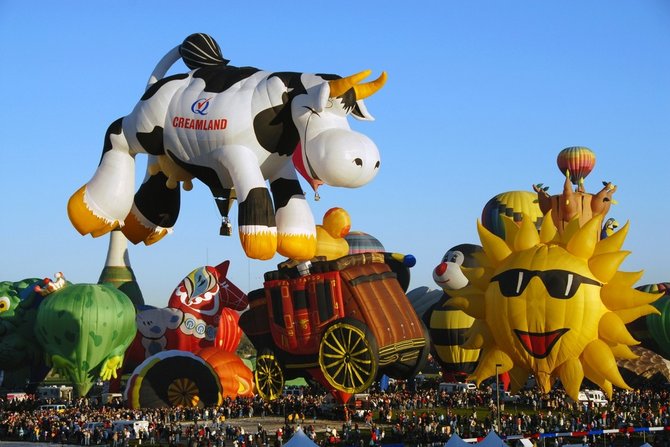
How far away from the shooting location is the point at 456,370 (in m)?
37.2

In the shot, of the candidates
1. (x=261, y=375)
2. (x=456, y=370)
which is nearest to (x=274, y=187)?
(x=261, y=375)

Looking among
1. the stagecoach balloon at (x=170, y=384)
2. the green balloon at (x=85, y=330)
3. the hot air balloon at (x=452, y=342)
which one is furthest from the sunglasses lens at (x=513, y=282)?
the green balloon at (x=85, y=330)

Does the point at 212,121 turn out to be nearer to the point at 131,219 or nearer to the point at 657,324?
the point at 131,219

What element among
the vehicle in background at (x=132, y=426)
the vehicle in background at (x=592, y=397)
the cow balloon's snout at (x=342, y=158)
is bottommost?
the vehicle in background at (x=132, y=426)

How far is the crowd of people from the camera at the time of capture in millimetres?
23422

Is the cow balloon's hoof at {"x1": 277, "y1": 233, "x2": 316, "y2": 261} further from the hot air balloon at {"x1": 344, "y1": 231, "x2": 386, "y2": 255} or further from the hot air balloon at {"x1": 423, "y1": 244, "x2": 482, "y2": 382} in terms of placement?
the hot air balloon at {"x1": 344, "y1": 231, "x2": 386, "y2": 255}

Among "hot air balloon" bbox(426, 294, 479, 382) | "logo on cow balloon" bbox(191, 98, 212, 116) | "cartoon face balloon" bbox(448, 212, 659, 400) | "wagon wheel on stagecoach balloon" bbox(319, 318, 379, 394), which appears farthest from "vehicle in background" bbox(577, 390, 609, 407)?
"logo on cow balloon" bbox(191, 98, 212, 116)

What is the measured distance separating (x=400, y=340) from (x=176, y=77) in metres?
14.2

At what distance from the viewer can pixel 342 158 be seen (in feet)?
46.4

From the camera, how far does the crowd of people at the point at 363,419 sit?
2342 centimetres

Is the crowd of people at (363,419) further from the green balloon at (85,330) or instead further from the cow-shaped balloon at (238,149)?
the cow-shaped balloon at (238,149)

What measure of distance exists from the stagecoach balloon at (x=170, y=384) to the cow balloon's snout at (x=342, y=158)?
16.5 meters

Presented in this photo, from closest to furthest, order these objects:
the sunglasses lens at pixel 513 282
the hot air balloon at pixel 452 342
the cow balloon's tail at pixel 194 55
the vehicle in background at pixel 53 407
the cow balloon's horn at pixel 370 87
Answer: the cow balloon's horn at pixel 370 87 < the cow balloon's tail at pixel 194 55 < the sunglasses lens at pixel 513 282 < the vehicle in background at pixel 53 407 < the hot air balloon at pixel 452 342

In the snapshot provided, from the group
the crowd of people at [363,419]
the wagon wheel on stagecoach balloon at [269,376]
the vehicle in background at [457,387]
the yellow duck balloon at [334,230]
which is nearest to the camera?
the crowd of people at [363,419]
